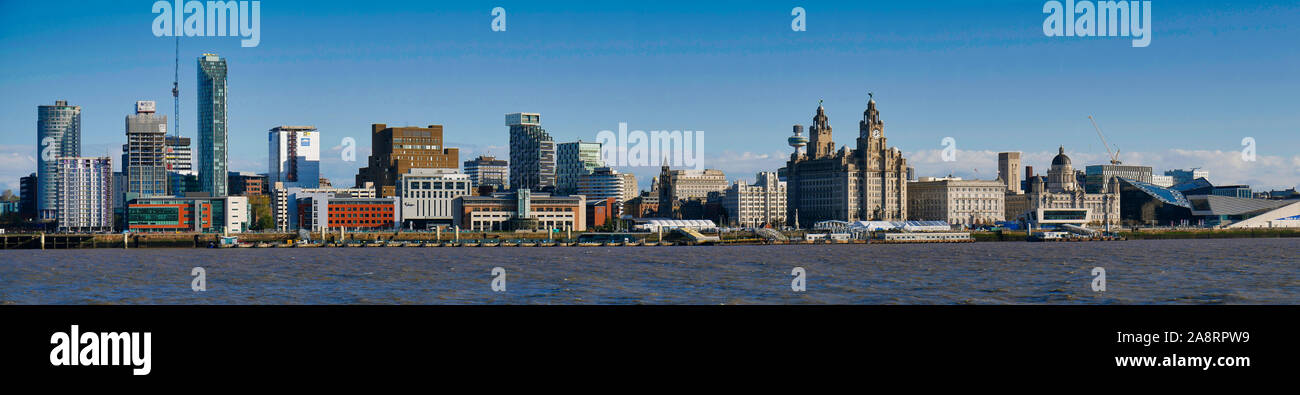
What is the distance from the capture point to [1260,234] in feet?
484

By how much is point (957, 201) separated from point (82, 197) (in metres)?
141

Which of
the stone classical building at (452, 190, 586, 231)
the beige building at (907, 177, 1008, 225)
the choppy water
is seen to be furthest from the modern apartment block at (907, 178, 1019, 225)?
the choppy water

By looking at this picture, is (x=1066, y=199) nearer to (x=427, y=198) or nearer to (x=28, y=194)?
(x=427, y=198)

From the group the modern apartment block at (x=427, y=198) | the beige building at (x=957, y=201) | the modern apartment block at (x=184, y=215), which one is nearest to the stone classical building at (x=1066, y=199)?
the beige building at (x=957, y=201)

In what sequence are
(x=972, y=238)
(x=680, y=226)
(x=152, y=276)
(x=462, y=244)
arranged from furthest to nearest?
(x=680, y=226) → (x=972, y=238) → (x=462, y=244) → (x=152, y=276)

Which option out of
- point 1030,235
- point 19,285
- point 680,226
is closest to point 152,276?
point 19,285

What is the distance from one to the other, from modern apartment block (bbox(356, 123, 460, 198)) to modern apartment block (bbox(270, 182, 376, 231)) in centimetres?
436

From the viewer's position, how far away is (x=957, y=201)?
599 ft

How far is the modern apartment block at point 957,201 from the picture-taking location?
595ft

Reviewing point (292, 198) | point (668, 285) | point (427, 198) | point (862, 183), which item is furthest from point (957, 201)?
point (668, 285)
